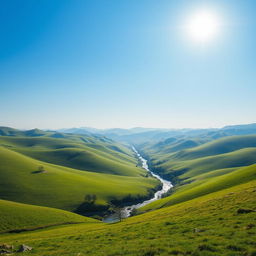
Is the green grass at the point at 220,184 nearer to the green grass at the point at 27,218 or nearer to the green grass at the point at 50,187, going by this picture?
the green grass at the point at 27,218

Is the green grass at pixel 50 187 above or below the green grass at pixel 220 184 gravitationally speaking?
below

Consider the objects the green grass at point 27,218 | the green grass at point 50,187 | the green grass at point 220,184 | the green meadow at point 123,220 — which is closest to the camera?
the green meadow at point 123,220

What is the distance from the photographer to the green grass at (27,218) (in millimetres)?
70250

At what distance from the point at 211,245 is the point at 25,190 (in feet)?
477

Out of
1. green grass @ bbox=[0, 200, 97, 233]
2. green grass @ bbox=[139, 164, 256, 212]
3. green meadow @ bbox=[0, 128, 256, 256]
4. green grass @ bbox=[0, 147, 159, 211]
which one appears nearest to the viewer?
green meadow @ bbox=[0, 128, 256, 256]

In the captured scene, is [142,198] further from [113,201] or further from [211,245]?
[211,245]

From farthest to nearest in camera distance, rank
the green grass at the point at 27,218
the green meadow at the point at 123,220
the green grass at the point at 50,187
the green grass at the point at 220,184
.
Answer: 1. the green grass at the point at 50,187
2. the green grass at the point at 220,184
3. the green grass at the point at 27,218
4. the green meadow at the point at 123,220

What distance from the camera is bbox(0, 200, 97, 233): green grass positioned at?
230 feet

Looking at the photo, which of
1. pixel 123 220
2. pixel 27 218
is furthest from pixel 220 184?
pixel 27 218

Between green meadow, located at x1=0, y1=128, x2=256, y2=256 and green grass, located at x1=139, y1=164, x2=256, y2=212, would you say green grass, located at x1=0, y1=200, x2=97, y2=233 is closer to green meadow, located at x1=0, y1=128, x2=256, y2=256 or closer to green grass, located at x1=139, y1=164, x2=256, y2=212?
green meadow, located at x1=0, y1=128, x2=256, y2=256

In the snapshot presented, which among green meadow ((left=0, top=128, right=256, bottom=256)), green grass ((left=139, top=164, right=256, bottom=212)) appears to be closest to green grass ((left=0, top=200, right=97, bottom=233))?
green meadow ((left=0, top=128, right=256, bottom=256))

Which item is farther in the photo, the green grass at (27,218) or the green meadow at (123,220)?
the green grass at (27,218)

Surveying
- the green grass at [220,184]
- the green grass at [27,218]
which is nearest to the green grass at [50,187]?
the green grass at [27,218]

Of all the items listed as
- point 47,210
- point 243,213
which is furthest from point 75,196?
point 243,213
